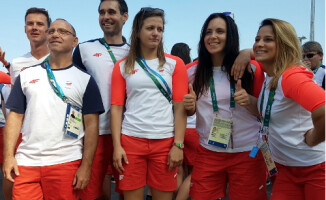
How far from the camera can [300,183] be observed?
2102mm

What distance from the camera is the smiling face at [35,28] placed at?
3305 mm

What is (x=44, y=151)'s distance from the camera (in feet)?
7.63

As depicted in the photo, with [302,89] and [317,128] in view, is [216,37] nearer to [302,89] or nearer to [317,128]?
[302,89]

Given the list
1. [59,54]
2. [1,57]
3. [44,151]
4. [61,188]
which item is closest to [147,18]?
[59,54]

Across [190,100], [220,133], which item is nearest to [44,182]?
[190,100]

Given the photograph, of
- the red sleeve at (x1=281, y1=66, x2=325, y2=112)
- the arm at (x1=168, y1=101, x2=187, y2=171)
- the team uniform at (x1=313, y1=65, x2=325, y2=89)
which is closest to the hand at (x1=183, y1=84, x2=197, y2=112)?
the arm at (x1=168, y1=101, x2=187, y2=171)

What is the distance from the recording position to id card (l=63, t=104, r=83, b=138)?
237cm

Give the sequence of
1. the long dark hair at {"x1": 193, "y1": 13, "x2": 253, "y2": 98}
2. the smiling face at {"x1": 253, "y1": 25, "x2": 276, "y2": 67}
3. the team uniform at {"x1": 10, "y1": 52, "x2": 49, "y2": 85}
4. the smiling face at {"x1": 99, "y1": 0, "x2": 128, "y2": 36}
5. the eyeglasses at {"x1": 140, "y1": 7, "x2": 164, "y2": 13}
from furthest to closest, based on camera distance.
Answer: the team uniform at {"x1": 10, "y1": 52, "x2": 49, "y2": 85}, the smiling face at {"x1": 99, "y1": 0, "x2": 128, "y2": 36}, the eyeglasses at {"x1": 140, "y1": 7, "x2": 164, "y2": 13}, the long dark hair at {"x1": 193, "y1": 13, "x2": 253, "y2": 98}, the smiling face at {"x1": 253, "y1": 25, "x2": 276, "y2": 67}

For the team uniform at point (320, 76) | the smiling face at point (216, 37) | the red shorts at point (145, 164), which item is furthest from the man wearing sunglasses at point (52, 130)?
the team uniform at point (320, 76)

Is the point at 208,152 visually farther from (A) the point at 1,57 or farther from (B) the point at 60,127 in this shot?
(A) the point at 1,57

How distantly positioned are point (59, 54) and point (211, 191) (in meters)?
1.70

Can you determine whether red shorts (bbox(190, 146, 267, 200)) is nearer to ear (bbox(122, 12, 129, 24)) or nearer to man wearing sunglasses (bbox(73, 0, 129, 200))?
man wearing sunglasses (bbox(73, 0, 129, 200))

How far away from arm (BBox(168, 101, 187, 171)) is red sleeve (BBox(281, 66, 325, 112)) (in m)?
0.91

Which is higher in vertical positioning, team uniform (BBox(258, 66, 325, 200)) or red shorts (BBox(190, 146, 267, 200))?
team uniform (BBox(258, 66, 325, 200))
